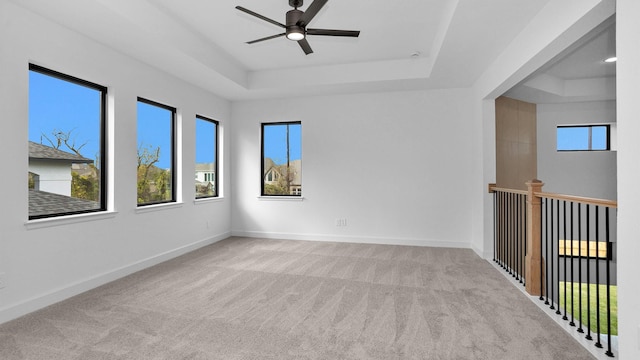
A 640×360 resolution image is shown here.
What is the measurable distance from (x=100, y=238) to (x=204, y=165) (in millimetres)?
2320

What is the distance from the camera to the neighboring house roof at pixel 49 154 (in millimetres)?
2918

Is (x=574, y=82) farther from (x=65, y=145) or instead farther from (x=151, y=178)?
(x=65, y=145)

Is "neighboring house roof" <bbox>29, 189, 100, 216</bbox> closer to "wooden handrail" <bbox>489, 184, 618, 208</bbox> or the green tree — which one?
the green tree

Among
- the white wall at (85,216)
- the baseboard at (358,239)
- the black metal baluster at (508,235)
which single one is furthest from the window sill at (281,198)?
the black metal baluster at (508,235)

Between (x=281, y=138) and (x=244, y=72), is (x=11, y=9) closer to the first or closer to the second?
(x=244, y=72)

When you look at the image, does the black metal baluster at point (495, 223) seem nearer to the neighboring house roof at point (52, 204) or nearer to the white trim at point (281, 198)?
the white trim at point (281, 198)

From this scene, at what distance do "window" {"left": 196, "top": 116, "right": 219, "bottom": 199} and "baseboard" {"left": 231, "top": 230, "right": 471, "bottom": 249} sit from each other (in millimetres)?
1061

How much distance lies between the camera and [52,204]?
10.1 ft

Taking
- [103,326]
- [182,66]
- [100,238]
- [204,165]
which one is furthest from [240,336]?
[204,165]

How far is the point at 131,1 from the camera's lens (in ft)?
9.57

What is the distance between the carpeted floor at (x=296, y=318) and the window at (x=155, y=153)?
1091 mm

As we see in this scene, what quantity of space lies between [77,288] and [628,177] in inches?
178

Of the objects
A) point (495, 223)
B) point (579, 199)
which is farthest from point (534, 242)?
point (495, 223)

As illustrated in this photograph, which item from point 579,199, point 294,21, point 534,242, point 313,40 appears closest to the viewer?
point 579,199
